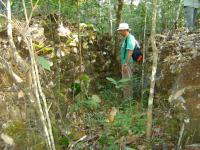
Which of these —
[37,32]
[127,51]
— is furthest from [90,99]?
[37,32]

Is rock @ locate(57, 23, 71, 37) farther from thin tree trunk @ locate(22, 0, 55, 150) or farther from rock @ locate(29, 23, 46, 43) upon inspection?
thin tree trunk @ locate(22, 0, 55, 150)

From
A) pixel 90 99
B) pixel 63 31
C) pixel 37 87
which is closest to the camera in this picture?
pixel 37 87

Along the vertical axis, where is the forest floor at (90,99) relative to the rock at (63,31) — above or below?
below

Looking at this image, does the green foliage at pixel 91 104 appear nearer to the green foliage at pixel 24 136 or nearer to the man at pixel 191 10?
the green foliage at pixel 24 136

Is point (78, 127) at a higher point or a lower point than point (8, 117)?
lower

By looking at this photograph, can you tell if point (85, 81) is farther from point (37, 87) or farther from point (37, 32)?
point (37, 87)

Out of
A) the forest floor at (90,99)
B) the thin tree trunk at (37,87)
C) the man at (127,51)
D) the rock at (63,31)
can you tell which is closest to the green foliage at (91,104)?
the forest floor at (90,99)

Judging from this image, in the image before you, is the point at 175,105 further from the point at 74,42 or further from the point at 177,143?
the point at 74,42

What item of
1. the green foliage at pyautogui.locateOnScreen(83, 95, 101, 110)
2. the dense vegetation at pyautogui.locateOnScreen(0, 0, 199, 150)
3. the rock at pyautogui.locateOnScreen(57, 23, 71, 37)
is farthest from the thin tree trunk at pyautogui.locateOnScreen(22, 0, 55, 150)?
the rock at pyautogui.locateOnScreen(57, 23, 71, 37)

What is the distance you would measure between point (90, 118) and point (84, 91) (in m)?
0.96

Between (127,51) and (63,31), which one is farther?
(63,31)

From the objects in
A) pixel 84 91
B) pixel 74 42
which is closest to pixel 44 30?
pixel 74 42

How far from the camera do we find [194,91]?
4609 mm

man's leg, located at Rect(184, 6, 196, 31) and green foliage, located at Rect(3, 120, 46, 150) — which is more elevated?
man's leg, located at Rect(184, 6, 196, 31)
